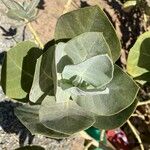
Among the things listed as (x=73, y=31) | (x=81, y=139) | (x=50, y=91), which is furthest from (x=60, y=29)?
(x=81, y=139)

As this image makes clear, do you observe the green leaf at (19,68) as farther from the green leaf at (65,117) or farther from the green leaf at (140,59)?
the green leaf at (140,59)

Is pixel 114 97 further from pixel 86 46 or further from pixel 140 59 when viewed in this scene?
pixel 140 59

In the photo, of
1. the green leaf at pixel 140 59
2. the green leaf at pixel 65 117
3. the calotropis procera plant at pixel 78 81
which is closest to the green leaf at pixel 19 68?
the calotropis procera plant at pixel 78 81

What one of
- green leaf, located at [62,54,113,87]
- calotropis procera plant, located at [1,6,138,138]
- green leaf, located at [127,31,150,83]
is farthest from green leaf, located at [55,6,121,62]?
green leaf, located at [127,31,150,83]

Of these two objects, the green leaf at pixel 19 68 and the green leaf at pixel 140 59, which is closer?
the green leaf at pixel 19 68

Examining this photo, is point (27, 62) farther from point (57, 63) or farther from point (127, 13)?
point (127, 13)

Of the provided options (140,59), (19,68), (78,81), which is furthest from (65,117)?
(140,59)

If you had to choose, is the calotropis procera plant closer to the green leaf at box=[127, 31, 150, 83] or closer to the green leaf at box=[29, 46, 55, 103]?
the green leaf at box=[29, 46, 55, 103]
